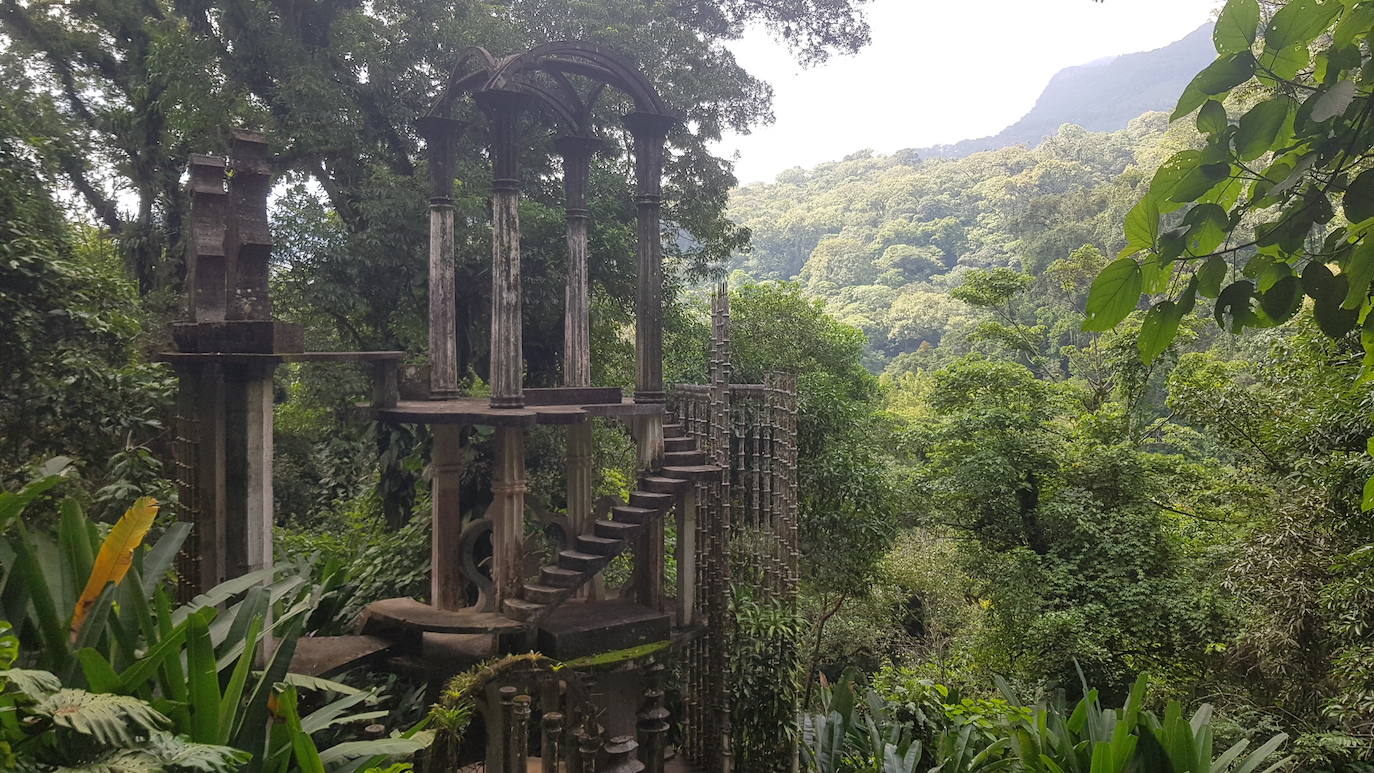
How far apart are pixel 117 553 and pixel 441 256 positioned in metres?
3.45

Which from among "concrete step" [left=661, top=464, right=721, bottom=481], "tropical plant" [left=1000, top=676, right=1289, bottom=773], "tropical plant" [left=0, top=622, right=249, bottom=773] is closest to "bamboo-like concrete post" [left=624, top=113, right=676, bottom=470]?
"concrete step" [left=661, top=464, right=721, bottom=481]

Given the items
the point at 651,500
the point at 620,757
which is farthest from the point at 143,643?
the point at 651,500

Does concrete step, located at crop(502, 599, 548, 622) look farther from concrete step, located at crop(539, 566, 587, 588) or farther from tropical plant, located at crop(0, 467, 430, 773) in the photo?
tropical plant, located at crop(0, 467, 430, 773)

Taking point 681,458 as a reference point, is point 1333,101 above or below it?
above

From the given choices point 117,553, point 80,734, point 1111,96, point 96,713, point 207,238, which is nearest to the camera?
point 96,713

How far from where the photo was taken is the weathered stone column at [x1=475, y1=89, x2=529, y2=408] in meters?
4.92

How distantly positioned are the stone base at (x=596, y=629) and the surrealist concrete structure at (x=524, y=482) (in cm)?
1

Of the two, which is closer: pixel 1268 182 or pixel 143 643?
pixel 1268 182

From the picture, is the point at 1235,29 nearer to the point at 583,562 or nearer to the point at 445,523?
the point at 583,562

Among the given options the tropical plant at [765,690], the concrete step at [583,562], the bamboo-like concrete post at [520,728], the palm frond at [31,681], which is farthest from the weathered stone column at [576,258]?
the palm frond at [31,681]

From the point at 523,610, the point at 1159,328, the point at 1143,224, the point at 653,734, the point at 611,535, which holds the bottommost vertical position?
the point at 653,734

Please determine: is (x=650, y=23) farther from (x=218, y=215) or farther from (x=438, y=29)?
(x=218, y=215)

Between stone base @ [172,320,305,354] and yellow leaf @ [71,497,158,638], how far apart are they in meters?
1.19

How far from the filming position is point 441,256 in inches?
227
